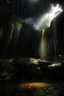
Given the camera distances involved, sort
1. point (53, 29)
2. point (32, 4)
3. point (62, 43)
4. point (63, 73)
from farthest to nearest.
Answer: point (32, 4), point (53, 29), point (62, 43), point (63, 73)

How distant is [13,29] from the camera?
33.5 metres

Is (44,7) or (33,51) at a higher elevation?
(44,7)

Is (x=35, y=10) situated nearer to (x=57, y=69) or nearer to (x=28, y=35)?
(x=28, y=35)

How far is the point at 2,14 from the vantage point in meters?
33.6

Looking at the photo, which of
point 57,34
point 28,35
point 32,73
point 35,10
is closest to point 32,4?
point 35,10

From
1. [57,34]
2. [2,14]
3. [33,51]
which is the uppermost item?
[2,14]

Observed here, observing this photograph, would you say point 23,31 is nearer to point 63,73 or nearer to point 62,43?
point 62,43

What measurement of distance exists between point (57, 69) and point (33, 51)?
15787 mm

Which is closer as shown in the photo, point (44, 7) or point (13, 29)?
point (13, 29)

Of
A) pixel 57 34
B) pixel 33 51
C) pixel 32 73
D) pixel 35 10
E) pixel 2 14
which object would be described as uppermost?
pixel 35 10

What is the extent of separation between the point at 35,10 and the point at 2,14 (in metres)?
22.5

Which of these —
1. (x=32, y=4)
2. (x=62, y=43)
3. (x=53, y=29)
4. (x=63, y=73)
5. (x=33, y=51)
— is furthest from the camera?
(x=32, y=4)

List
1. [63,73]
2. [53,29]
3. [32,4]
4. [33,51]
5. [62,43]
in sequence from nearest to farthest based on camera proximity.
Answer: [63,73] < [62,43] < [53,29] < [33,51] < [32,4]

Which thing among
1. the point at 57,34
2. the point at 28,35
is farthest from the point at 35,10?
the point at 57,34
